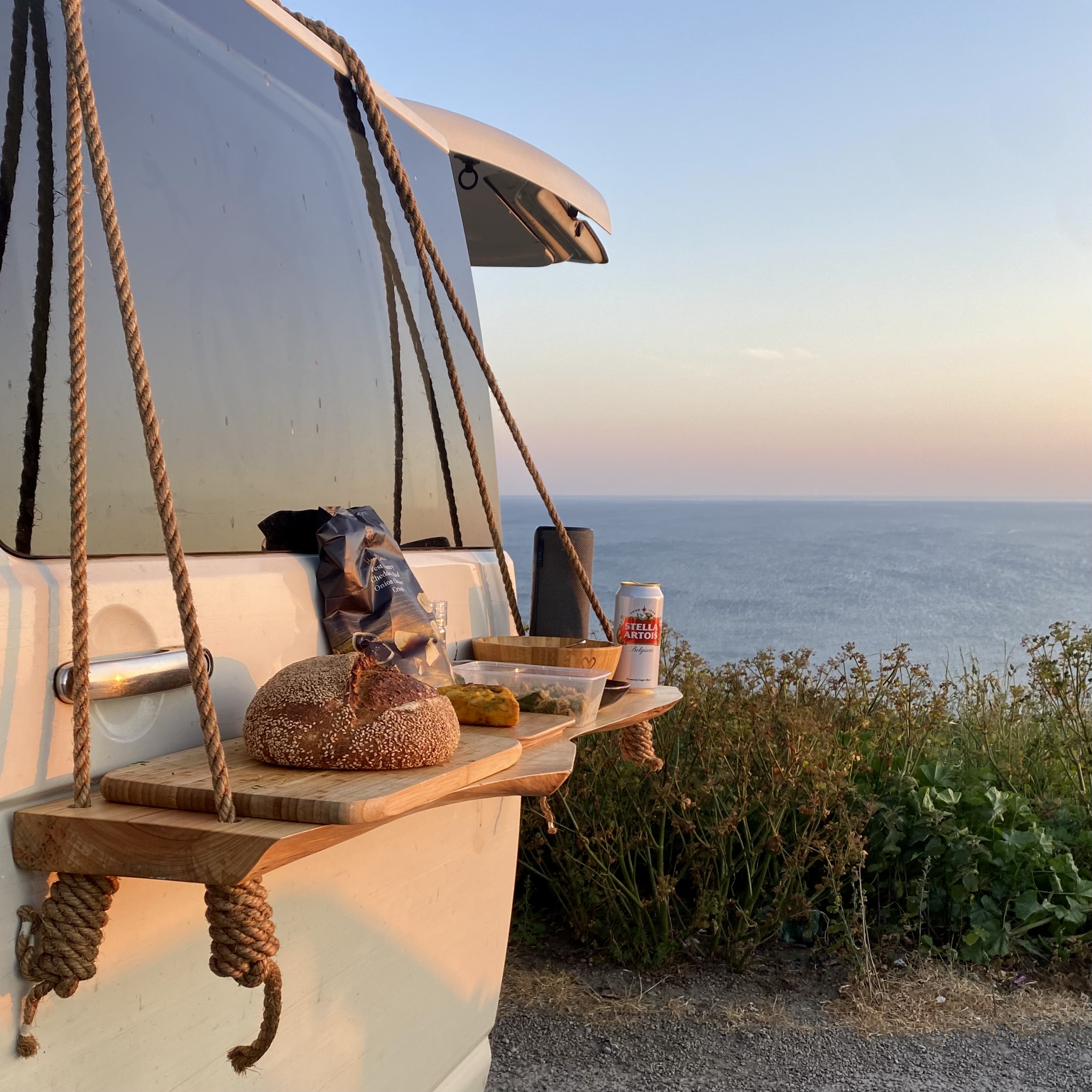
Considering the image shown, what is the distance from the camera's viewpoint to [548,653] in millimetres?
2318

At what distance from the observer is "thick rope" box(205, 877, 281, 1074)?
127cm

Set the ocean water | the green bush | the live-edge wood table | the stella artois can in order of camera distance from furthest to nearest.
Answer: the ocean water < the green bush < the stella artois can < the live-edge wood table

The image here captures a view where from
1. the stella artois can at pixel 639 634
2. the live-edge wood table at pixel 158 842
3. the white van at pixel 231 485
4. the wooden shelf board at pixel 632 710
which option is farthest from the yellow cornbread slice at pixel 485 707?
the stella artois can at pixel 639 634

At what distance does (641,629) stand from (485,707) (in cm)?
77

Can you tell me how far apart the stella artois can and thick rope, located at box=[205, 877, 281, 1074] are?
4.36 feet

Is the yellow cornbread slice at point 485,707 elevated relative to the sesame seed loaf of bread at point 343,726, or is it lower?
lower

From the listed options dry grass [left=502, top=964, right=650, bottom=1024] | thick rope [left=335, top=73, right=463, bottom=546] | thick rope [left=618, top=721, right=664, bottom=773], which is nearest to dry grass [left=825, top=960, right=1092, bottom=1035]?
dry grass [left=502, top=964, right=650, bottom=1024]

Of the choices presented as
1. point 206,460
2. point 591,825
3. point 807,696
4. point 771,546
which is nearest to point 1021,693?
point 807,696

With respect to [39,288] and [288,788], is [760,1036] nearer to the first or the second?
[288,788]

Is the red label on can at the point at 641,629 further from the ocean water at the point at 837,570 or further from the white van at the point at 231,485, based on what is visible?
the ocean water at the point at 837,570

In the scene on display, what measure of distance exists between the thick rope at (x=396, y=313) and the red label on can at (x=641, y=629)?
17.2 inches

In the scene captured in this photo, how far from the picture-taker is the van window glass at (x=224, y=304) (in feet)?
4.55

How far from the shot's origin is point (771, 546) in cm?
2877

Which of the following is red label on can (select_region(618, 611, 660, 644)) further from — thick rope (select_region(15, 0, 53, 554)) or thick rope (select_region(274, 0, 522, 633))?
thick rope (select_region(15, 0, 53, 554))
